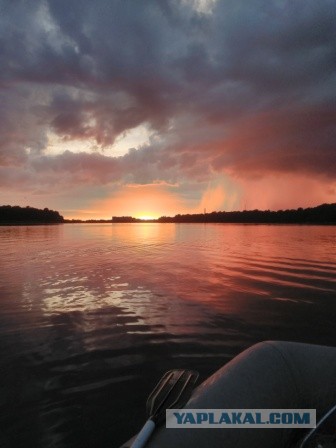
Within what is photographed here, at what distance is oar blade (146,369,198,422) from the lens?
253 centimetres

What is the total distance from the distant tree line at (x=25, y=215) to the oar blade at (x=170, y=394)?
16467 centimetres

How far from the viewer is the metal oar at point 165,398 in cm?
231

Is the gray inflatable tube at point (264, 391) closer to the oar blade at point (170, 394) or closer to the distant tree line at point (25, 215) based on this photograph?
the oar blade at point (170, 394)

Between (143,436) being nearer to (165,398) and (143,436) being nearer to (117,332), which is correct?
(165,398)

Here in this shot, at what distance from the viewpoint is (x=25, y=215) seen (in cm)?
16225

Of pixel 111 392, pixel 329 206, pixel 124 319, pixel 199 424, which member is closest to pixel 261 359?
pixel 199 424

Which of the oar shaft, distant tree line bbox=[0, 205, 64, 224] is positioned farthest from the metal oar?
distant tree line bbox=[0, 205, 64, 224]

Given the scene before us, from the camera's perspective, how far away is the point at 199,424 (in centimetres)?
239

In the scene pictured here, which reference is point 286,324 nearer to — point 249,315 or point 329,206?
point 249,315

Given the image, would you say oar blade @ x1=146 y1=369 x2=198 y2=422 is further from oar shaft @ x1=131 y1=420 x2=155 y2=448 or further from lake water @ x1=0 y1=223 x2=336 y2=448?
lake water @ x1=0 y1=223 x2=336 y2=448

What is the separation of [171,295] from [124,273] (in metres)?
4.62

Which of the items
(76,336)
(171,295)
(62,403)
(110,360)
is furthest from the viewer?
(171,295)

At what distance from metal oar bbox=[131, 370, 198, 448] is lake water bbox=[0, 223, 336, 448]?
123cm

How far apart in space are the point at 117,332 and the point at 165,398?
4219 millimetres
